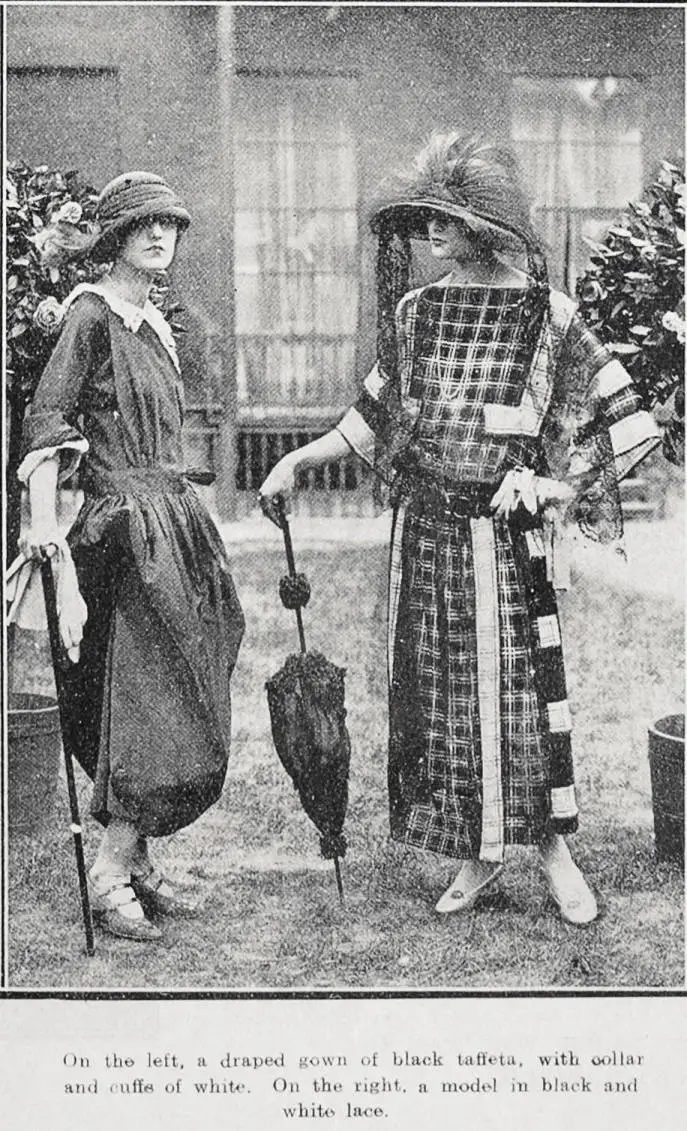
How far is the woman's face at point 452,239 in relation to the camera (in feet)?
10.5

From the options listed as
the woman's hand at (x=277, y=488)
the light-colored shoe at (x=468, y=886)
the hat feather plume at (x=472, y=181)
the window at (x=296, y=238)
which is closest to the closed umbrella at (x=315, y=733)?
the woman's hand at (x=277, y=488)

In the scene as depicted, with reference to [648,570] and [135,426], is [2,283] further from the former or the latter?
[648,570]

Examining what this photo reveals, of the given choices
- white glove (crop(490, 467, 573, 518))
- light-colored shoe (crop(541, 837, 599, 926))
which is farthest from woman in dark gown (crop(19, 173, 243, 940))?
light-colored shoe (crop(541, 837, 599, 926))

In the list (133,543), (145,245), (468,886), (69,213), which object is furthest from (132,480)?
(468,886)

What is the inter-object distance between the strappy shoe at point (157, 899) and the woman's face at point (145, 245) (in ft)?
4.22

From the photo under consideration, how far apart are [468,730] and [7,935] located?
3.52 ft

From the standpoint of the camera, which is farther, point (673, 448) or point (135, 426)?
point (673, 448)

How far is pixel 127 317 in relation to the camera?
315 centimetres

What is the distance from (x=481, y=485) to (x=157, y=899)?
112 centimetres

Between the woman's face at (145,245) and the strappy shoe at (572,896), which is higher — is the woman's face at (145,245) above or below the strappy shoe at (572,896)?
above

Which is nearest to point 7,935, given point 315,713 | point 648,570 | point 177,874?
point 177,874

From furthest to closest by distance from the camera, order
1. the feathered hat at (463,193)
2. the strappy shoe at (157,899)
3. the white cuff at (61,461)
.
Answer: the strappy shoe at (157,899)
the feathered hat at (463,193)
the white cuff at (61,461)

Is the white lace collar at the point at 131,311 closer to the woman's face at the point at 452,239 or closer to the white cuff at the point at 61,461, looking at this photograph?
the white cuff at the point at 61,461
